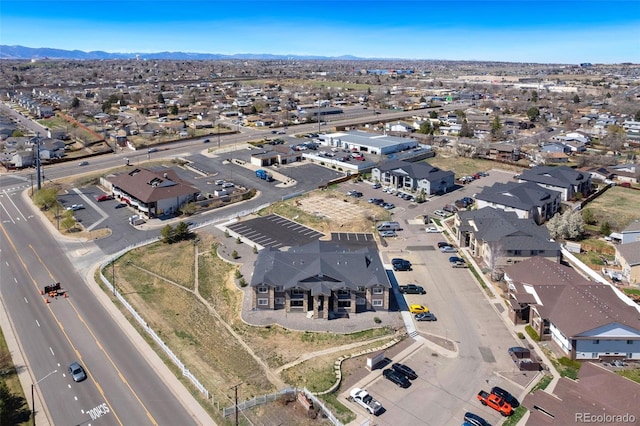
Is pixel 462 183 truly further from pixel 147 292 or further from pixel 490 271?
pixel 147 292

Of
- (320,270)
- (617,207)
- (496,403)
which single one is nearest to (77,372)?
(320,270)

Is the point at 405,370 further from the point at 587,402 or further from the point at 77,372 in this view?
the point at 77,372

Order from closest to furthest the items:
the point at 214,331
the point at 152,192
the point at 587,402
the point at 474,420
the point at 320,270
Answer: the point at 587,402
the point at 474,420
the point at 214,331
the point at 320,270
the point at 152,192

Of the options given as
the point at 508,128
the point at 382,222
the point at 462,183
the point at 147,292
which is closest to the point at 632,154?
the point at 508,128

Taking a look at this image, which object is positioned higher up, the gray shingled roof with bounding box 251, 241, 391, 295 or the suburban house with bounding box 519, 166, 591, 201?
the suburban house with bounding box 519, 166, 591, 201

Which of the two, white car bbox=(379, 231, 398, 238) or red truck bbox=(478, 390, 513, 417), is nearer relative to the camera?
red truck bbox=(478, 390, 513, 417)

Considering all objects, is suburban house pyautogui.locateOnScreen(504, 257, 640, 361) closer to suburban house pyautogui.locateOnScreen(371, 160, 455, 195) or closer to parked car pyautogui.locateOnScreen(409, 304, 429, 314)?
parked car pyautogui.locateOnScreen(409, 304, 429, 314)

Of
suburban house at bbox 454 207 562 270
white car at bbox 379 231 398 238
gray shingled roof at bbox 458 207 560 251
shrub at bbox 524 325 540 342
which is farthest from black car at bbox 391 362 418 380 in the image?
white car at bbox 379 231 398 238
